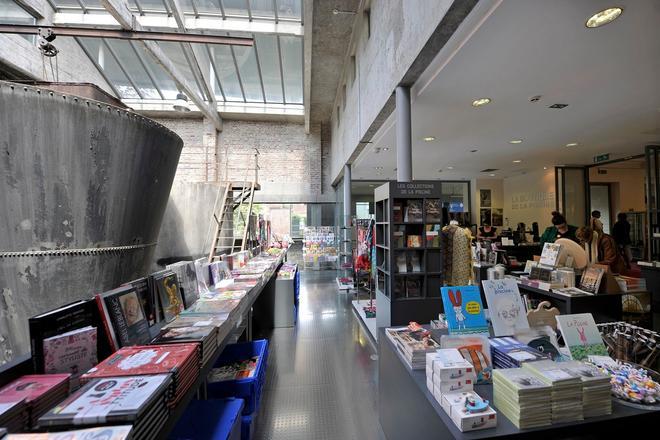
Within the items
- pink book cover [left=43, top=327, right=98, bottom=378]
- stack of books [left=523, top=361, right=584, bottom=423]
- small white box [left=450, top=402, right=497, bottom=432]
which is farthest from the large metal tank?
stack of books [left=523, top=361, right=584, bottom=423]

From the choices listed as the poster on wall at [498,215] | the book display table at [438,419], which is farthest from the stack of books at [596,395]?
the poster on wall at [498,215]

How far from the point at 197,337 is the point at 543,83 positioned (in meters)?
4.70

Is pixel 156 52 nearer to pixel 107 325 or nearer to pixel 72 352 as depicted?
pixel 107 325

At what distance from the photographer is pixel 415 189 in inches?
139

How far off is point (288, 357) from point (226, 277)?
4.72 ft

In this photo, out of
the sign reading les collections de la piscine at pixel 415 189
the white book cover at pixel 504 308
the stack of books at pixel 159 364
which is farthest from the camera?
the sign reading les collections de la piscine at pixel 415 189

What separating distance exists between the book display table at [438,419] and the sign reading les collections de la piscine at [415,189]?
1806 millimetres

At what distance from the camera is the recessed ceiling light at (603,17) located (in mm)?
2439

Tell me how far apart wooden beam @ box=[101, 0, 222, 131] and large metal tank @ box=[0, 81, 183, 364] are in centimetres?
504

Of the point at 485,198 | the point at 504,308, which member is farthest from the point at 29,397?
the point at 485,198

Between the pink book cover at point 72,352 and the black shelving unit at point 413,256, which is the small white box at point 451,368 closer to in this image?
the pink book cover at point 72,352

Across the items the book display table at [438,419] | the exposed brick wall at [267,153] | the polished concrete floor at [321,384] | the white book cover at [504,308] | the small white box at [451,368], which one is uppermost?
the exposed brick wall at [267,153]

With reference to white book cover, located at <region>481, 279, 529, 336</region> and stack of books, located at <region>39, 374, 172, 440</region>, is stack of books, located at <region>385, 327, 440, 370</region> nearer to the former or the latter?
white book cover, located at <region>481, 279, 529, 336</region>

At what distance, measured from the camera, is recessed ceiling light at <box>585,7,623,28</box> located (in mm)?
2439
